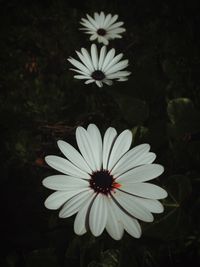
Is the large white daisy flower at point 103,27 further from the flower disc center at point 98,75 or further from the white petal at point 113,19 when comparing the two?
the flower disc center at point 98,75

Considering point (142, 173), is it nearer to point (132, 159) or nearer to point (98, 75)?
point (132, 159)

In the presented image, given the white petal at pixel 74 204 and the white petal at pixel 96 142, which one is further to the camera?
the white petal at pixel 96 142

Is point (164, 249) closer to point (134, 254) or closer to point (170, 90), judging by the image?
point (134, 254)

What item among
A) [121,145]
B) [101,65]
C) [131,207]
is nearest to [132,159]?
[121,145]

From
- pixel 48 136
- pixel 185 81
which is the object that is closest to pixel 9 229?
pixel 48 136

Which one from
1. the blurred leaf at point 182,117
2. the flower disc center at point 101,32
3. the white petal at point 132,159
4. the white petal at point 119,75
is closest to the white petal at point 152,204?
the white petal at point 132,159

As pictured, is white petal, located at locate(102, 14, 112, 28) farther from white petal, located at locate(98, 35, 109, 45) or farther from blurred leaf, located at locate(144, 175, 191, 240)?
blurred leaf, located at locate(144, 175, 191, 240)
